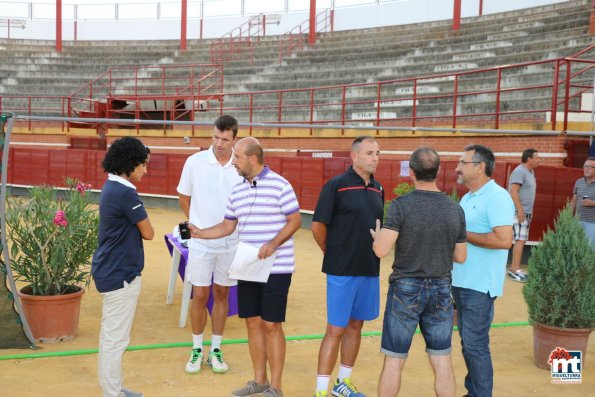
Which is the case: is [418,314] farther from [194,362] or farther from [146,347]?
[146,347]

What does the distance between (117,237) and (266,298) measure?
976 mm

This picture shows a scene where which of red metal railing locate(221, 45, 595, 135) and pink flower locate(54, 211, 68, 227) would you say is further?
red metal railing locate(221, 45, 595, 135)

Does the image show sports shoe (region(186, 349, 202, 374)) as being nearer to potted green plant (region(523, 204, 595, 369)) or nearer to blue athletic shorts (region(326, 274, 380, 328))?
blue athletic shorts (region(326, 274, 380, 328))

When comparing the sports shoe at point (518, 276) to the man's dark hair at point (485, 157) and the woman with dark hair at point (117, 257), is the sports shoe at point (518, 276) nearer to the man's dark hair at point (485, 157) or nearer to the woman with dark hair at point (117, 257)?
the man's dark hair at point (485, 157)

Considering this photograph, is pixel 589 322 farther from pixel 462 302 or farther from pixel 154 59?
pixel 154 59

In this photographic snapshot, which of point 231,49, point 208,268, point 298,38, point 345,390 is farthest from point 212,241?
point 231,49

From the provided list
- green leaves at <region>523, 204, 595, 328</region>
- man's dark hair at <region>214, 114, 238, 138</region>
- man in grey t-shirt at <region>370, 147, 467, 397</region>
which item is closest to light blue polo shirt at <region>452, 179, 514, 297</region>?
man in grey t-shirt at <region>370, 147, 467, 397</region>

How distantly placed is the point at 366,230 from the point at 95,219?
2750mm

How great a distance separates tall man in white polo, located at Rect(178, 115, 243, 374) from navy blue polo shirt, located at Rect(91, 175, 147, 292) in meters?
0.94

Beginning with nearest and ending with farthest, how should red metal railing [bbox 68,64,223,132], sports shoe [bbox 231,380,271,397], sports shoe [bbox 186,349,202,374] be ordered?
sports shoe [bbox 231,380,271,397] → sports shoe [bbox 186,349,202,374] → red metal railing [bbox 68,64,223,132]

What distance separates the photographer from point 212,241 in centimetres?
509

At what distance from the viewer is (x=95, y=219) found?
A: 5.98 meters

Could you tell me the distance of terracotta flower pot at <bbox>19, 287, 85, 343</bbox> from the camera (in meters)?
5.58

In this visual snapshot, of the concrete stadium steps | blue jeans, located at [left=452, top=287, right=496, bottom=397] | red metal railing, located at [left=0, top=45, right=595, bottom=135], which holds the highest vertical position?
the concrete stadium steps
